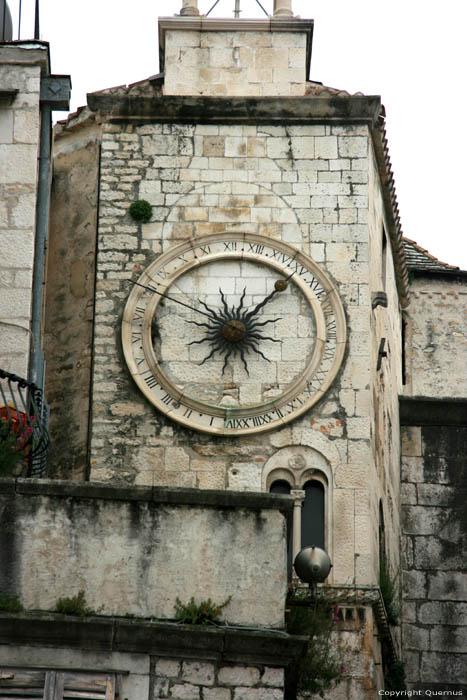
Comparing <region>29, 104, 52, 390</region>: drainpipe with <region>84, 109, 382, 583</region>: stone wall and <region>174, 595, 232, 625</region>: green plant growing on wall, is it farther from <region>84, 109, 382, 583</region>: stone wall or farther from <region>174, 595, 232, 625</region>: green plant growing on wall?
<region>174, 595, 232, 625</region>: green plant growing on wall

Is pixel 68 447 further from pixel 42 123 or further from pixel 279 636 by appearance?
pixel 279 636

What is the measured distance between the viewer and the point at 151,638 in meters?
15.2

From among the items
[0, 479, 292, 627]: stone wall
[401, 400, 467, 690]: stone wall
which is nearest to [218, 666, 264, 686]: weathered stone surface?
[0, 479, 292, 627]: stone wall

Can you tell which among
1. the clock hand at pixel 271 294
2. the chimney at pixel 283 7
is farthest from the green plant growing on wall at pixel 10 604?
the chimney at pixel 283 7

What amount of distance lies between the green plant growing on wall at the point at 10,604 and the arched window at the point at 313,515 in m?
6.87

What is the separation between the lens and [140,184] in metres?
23.4

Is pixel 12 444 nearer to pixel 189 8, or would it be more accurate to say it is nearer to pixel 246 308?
pixel 246 308

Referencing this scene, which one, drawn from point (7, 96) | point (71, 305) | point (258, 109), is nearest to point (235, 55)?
point (258, 109)

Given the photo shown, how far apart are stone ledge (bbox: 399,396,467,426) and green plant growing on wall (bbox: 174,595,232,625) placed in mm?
11572

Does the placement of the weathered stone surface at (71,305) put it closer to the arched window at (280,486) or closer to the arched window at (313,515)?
the arched window at (280,486)

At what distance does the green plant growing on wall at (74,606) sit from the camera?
602 inches

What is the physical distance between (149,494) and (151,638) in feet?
4.07

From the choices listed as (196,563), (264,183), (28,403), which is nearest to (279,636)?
(196,563)

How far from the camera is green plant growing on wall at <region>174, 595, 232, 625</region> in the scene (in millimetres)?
15406
